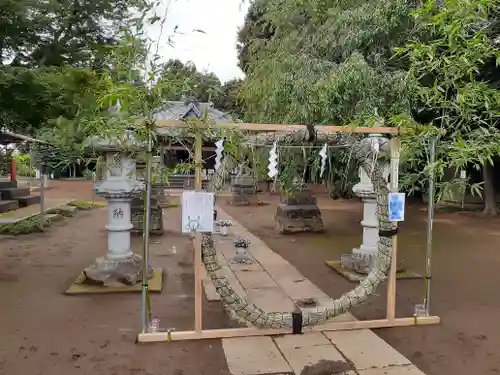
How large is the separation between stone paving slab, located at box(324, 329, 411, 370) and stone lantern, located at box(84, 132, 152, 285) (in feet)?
9.78

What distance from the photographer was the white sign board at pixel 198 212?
158 inches

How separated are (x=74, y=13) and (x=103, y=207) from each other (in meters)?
9.77

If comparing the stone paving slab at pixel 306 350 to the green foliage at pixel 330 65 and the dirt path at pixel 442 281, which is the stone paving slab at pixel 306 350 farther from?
the green foliage at pixel 330 65

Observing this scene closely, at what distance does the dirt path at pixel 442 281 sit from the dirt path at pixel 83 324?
1874mm

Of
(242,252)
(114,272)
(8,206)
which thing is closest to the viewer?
(114,272)

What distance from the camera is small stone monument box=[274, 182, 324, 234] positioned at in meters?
10.8

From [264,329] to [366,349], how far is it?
954mm

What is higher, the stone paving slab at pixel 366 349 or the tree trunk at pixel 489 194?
the tree trunk at pixel 489 194

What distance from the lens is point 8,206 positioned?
13578mm

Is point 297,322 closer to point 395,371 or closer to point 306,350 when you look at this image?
point 306,350

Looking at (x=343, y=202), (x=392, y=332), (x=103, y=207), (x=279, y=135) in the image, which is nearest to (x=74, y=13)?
(x=279, y=135)

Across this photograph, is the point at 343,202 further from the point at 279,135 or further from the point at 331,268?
the point at 279,135

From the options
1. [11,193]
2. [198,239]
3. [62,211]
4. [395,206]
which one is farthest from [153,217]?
[11,193]

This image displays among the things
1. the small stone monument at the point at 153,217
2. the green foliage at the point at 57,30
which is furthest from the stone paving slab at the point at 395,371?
the small stone monument at the point at 153,217
